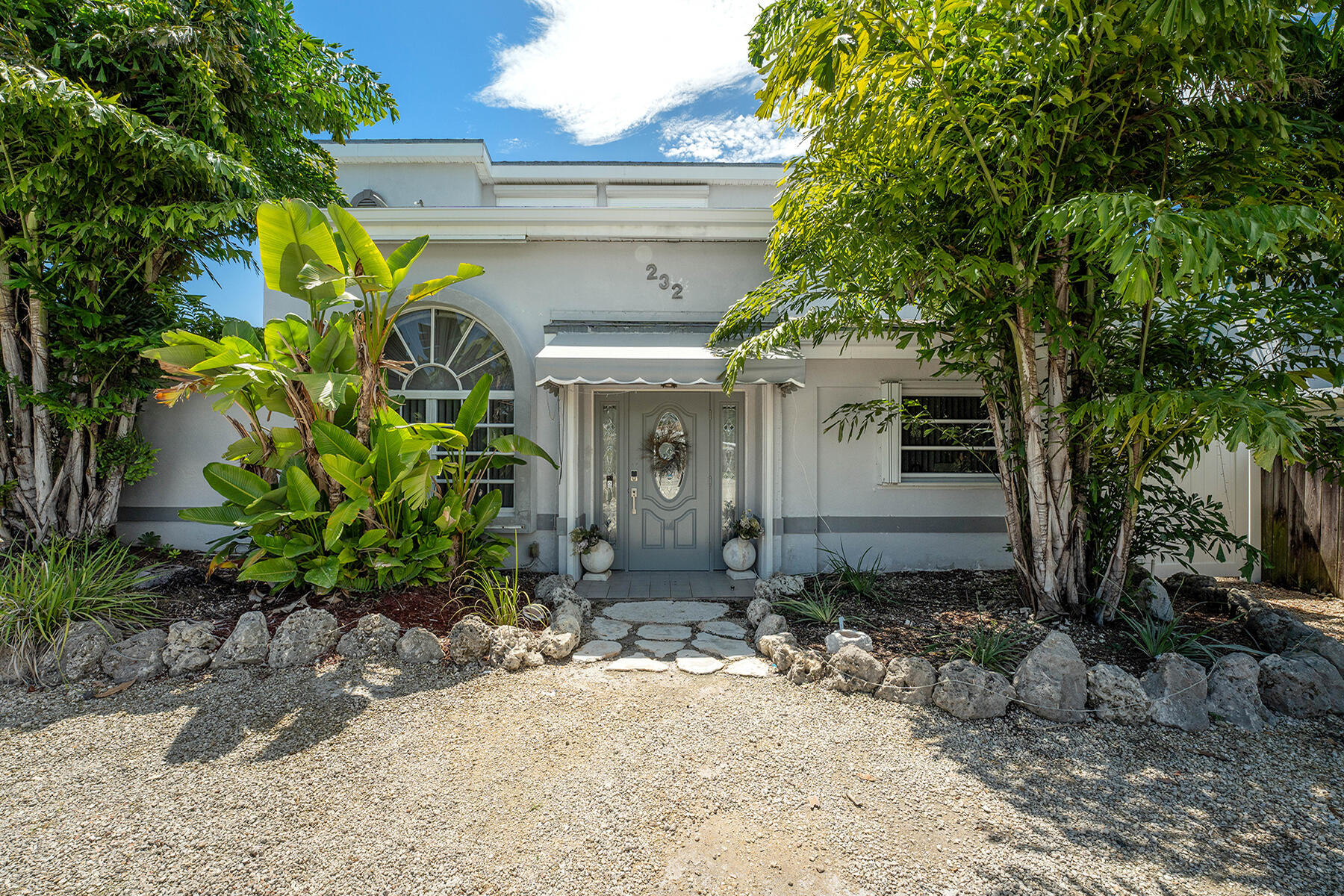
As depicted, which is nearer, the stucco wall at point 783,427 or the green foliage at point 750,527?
the green foliage at point 750,527

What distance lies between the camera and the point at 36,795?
3.08m

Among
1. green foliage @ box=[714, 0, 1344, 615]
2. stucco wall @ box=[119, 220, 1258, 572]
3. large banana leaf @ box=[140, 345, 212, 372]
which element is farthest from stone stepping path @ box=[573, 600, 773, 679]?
large banana leaf @ box=[140, 345, 212, 372]

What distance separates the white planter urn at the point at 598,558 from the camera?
734 cm

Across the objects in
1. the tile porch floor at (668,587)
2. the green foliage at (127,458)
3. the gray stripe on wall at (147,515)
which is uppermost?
the green foliage at (127,458)

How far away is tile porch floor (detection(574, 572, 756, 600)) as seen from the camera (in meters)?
6.79

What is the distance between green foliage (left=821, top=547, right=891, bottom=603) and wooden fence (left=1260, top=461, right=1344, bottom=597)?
14.9ft

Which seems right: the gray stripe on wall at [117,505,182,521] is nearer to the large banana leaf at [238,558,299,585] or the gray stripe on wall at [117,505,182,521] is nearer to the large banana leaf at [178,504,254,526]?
the large banana leaf at [178,504,254,526]

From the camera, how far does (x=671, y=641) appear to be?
5.46 meters

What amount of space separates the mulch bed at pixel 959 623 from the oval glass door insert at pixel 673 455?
2324mm

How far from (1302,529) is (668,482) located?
816cm

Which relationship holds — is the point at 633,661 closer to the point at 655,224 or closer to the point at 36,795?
the point at 36,795

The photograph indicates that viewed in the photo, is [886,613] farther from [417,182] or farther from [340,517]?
[417,182]

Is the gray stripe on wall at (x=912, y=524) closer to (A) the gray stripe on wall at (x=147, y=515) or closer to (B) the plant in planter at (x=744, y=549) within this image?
(B) the plant in planter at (x=744, y=549)

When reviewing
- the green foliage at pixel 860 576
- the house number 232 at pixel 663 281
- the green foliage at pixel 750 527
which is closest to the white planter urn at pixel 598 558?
the green foliage at pixel 750 527
